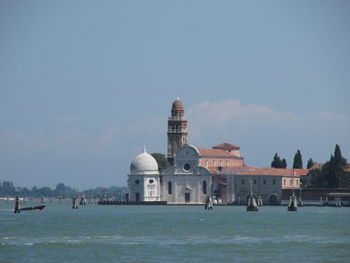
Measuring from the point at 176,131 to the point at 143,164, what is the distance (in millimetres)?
9306

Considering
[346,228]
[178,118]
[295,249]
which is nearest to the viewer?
[295,249]

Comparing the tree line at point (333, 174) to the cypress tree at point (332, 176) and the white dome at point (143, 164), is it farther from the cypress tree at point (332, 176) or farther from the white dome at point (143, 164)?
the white dome at point (143, 164)

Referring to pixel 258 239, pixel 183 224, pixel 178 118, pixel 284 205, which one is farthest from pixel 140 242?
pixel 178 118

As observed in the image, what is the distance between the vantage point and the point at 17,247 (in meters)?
46.6

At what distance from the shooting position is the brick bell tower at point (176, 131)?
13338 centimetres

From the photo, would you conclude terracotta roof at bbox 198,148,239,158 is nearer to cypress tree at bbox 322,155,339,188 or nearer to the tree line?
the tree line

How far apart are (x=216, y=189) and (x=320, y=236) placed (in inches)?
2766

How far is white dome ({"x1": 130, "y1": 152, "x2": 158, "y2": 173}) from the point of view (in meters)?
126

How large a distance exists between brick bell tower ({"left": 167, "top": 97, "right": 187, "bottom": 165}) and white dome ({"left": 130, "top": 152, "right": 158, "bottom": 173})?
21.9 feet

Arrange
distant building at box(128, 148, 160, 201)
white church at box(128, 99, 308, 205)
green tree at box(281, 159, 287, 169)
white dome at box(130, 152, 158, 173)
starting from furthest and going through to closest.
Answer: green tree at box(281, 159, 287, 169), white dome at box(130, 152, 158, 173), distant building at box(128, 148, 160, 201), white church at box(128, 99, 308, 205)

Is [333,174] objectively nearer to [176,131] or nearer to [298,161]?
[298,161]

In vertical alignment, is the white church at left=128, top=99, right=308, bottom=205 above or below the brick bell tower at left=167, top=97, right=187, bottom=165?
below

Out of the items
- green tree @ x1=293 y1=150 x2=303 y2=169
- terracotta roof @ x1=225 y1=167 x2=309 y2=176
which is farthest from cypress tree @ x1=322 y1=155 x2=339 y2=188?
green tree @ x1=293 y1=150 x2=303 y2=169

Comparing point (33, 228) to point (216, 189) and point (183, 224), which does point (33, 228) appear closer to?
point (183, 224)
